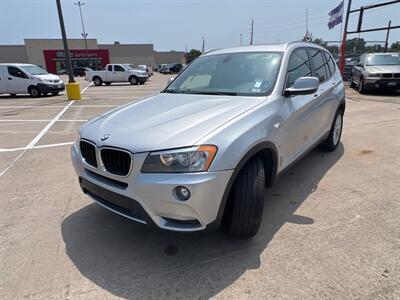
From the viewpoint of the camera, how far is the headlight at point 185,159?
2.21 metres

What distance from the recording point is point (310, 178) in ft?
13.8

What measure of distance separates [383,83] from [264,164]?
11495mm

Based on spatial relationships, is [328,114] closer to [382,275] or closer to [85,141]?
[382,275]

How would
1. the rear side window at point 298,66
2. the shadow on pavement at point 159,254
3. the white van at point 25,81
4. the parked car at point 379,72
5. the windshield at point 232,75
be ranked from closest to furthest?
the shadow on pavement at point 159,254 → the windshield at point 232,75 → the rear side window at point 298,66 → the parked car at point 379,72 → the white van at point 25,81

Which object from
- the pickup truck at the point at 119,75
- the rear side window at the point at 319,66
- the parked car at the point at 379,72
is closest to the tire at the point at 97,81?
the pickup truck at the point at 119,75

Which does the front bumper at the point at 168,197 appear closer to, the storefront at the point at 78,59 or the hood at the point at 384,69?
the hood at the point at 384,69

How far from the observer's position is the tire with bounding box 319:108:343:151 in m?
5.07

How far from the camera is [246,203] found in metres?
2.50

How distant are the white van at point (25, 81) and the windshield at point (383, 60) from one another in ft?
48.1

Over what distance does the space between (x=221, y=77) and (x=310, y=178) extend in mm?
1820

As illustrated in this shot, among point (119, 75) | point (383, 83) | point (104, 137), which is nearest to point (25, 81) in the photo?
point (119, 75)

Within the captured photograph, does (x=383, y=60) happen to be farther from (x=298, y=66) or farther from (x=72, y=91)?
(x=72, y=91)

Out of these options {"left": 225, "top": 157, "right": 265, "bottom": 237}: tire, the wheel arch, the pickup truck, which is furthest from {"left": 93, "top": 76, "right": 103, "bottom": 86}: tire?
{"left": 225, "top": 157, "right": 265, "bottom": 237}: tire

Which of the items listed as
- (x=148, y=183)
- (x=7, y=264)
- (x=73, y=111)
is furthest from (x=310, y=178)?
(x=73, y=111)
